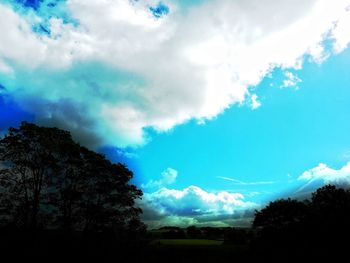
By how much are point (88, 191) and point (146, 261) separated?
1289 cm

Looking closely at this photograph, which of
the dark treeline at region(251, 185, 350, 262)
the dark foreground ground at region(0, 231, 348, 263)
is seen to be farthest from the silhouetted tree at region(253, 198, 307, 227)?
the dark foreground ground at region(0, 231, 348, 263)

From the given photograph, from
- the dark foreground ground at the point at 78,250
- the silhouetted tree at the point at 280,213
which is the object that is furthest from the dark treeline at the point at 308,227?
the dark foreground ground at the point at 78,250

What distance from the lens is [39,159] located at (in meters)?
41.6

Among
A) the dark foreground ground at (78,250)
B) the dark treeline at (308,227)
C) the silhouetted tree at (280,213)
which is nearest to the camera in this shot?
the dark foreground ground at (78,250)

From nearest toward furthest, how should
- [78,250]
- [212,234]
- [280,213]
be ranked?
1. [78,250]
2. [280,213]
3. [212,234]

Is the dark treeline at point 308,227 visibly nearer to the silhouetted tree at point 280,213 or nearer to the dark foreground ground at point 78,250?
the silhouetted tree at point 280,213

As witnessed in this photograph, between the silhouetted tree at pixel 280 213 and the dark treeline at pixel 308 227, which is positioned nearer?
the dark treeline at pixel 308 227

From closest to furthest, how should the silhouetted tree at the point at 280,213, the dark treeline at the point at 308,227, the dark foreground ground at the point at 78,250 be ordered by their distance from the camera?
the dark foreground ground at the point at 78,250 → the dark treeline at the point at 308,227 → the silhouetted tree at the point at 280,213

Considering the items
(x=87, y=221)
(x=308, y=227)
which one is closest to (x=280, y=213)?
(x=308, y=227)

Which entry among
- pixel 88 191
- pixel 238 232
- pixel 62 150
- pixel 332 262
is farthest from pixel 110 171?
pixel 238 232

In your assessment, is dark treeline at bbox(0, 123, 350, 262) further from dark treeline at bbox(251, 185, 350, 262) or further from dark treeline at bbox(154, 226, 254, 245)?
dark treeline at bbox(154, 226, 254, 245)

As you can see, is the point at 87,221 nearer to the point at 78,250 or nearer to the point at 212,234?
the point at 78,250

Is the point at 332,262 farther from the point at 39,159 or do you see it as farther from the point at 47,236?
the point at 39,159

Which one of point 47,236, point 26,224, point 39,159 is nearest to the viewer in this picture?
point 47,236
